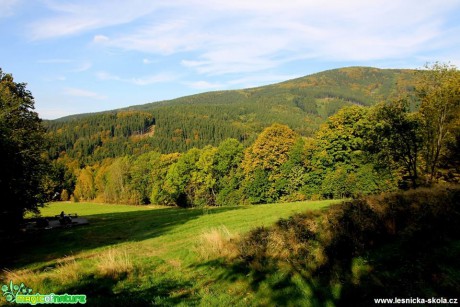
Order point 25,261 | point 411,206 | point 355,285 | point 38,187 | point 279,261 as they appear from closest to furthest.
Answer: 1. point 355,285
2. point 279,261
3. point 411,206
4. point 25,261
5. point 38,187

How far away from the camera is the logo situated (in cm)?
859

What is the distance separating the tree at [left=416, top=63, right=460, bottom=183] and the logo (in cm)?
3072

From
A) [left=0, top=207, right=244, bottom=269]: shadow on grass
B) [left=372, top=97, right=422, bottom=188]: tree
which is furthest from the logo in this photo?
[left=372, top=97, right=422, bottom=188]: tree

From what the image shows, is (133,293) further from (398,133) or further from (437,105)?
(437,105)

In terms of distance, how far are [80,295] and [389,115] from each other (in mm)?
29963

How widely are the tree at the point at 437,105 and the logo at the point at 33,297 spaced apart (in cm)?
3072

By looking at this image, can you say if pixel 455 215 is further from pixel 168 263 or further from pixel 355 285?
pixel 168 263

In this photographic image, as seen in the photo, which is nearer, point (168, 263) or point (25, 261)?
point (168, 263)

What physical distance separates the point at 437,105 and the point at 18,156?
35840 millimetres

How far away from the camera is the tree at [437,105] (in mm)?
28536

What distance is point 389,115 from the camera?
29609mm

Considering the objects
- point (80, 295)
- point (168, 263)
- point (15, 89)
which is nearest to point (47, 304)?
point (80, 295)

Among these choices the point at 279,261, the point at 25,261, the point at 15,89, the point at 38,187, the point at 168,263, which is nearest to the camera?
the point at 279,261

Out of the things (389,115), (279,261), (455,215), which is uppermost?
(389,115)
